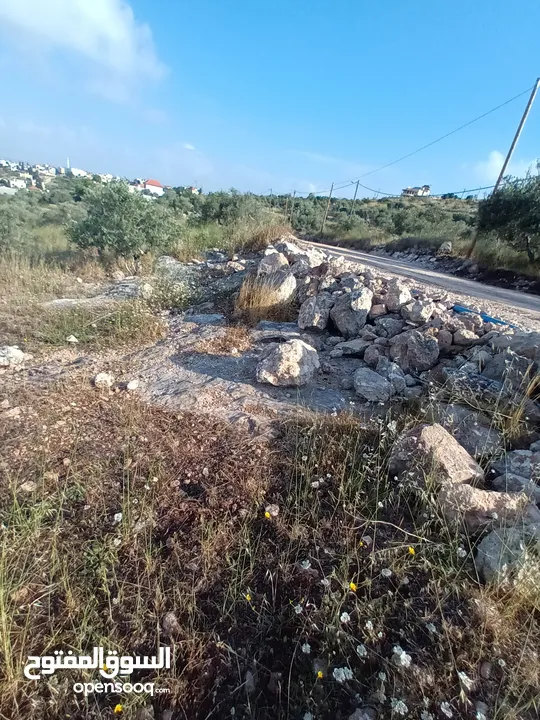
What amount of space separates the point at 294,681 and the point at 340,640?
0.22m

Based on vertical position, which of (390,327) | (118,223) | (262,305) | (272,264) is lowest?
(262,305)

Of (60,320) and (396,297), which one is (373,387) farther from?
(60,320)

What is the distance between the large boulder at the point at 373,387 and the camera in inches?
118

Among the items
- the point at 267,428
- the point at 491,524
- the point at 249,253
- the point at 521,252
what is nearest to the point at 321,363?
the point at 267,428

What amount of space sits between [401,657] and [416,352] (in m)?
2.67

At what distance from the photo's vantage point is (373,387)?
3027mm

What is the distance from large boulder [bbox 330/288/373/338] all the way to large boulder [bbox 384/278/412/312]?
23 centimetres

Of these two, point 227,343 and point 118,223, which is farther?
point 118,223

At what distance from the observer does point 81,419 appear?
254 cm

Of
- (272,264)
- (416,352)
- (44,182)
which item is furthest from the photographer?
(44,182)

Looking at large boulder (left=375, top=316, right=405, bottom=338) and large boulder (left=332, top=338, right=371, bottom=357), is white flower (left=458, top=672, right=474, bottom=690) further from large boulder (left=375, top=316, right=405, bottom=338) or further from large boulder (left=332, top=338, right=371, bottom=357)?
large boulder (left=375, top=316, right=405, bottom=338)

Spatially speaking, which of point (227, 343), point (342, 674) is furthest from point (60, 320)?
point (342, 674)

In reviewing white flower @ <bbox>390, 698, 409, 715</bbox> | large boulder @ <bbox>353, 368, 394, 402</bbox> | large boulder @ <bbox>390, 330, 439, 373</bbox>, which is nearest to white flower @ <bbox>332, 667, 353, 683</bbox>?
white flower @ <bbox>390, 698, 409, 715</bbox>

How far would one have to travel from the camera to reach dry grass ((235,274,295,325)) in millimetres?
4816
